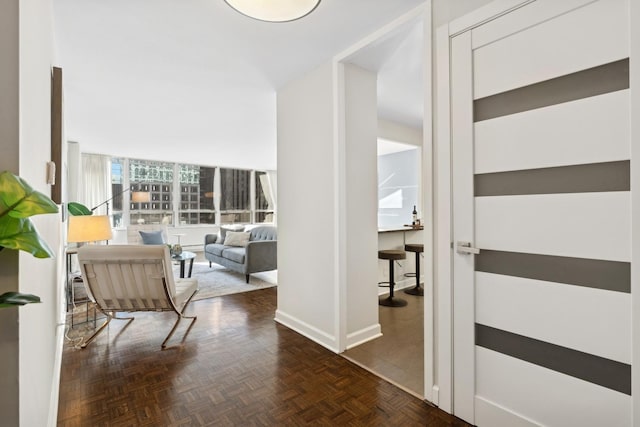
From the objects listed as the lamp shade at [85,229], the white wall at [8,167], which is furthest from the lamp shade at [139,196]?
the white wall at [8,167]

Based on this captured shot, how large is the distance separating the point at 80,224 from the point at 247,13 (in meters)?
2.52

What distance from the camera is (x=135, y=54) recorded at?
102 inches

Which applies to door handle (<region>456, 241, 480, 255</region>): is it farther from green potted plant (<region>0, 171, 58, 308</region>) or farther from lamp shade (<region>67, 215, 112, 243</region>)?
lamp shade (<region>67, 215, 112, 243</region>)

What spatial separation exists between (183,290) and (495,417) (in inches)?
101

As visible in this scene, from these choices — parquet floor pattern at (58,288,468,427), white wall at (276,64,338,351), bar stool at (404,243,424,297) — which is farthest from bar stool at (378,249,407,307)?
parquet floor pattern at (58,288,468,427)

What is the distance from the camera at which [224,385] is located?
2100 millimetres

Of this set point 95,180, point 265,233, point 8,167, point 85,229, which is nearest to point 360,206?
point 8,167

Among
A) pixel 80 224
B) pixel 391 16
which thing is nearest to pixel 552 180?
pixel 391 16

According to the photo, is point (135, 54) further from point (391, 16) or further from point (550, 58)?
point (550, 58)

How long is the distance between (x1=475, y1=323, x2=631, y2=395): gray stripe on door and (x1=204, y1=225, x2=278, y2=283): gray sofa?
148 inches

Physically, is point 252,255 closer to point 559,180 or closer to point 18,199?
point 559,180

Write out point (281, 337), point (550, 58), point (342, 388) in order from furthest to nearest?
point (281, 337), point (342, 388), point (550, 58)

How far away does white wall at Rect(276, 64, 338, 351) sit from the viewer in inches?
106

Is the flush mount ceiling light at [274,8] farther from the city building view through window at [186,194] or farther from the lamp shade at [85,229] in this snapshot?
the city building view through window at [186,194]
